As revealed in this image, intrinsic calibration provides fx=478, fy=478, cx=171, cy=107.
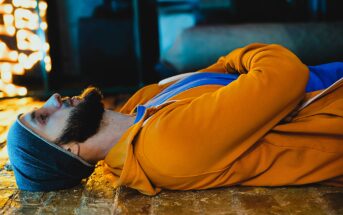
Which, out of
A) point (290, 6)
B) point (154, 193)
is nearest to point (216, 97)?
point (154, 193)

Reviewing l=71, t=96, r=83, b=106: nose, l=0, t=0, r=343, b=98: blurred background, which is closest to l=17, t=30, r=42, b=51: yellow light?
l=0, t=0, r=343, b=98: blurred background

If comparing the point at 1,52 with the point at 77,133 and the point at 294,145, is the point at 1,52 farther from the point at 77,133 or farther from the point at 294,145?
the point at 294,145

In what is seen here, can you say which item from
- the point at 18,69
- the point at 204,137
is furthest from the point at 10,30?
the point at 204,137

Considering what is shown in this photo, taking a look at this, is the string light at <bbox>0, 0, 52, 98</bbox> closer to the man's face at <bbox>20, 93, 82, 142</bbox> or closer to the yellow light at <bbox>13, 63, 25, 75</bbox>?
the yellow light at <bbox>13, 63, 25, 75</bbox>

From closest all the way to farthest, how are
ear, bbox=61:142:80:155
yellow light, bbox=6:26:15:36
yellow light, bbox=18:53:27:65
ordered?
1. ear, bbox=61:142:80:155
2. yellow light, bbox=6:26:15:36
3. yellow light, bbox=18:53:27:65

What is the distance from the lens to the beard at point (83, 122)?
224cm

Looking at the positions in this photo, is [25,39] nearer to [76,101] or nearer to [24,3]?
[24,3]

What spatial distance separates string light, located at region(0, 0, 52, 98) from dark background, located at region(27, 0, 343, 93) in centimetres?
19

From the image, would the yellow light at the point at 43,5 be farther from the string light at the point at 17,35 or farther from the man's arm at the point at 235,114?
the man's arm at the point at 235,114

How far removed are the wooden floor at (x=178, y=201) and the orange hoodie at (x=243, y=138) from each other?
47 millimetres

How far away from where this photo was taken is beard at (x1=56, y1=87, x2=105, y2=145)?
7.34 feet

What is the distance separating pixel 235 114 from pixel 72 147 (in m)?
0.79

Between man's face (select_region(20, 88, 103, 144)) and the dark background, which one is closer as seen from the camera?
man's face (select_region(20, 88, 103, 144))

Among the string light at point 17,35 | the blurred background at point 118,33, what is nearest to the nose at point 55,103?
the blurred background at point 118,33
